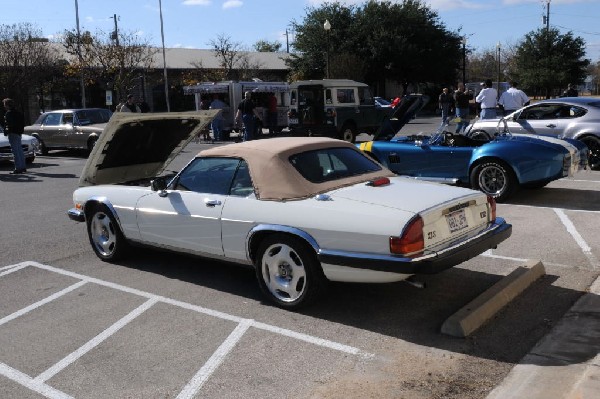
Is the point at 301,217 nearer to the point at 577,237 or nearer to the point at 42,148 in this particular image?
the point at 577,237

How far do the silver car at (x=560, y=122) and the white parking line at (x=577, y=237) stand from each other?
388 centimetres

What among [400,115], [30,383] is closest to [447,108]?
[400,115]

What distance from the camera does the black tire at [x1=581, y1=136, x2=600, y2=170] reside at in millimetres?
11844

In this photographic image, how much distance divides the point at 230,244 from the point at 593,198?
653 centimetres

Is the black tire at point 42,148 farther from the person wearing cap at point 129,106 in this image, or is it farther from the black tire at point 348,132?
the black tire at point 348,132

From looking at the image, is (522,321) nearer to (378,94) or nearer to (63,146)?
(63,146)

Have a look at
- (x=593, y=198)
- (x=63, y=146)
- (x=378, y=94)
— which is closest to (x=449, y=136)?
→ (x=593, y=198)

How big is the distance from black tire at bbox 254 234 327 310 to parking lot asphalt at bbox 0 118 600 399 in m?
0.16

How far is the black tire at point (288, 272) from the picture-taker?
4680 millimetres

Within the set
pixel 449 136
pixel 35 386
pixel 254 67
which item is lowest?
pixel 35 386

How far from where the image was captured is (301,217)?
4660 millimetres

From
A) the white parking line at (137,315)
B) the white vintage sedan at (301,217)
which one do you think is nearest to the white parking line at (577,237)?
the white vintage sedan at (301,217)

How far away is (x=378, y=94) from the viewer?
4938cm

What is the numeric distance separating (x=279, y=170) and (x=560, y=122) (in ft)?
29.8
